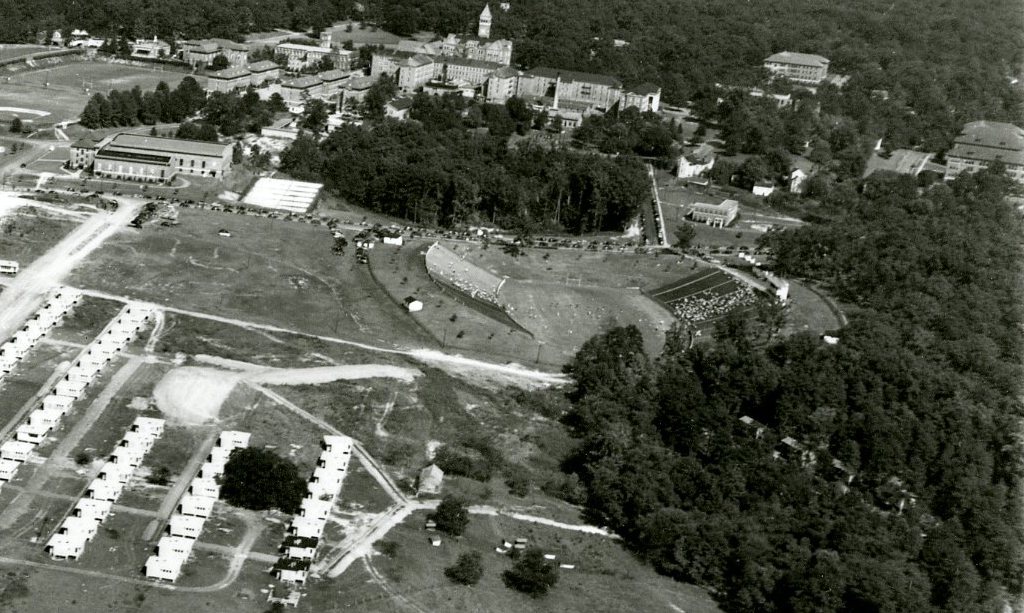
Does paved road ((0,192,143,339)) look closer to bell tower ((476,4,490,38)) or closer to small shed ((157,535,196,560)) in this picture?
small shed ((157,535,196,560))

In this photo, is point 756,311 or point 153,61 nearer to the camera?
point 756,311

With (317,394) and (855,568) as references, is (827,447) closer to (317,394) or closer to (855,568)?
(855,568)

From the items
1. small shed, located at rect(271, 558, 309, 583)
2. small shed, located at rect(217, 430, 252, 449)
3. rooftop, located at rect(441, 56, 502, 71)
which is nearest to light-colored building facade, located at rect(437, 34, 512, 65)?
rooftop, located at rect(441, 56, 502, 71)

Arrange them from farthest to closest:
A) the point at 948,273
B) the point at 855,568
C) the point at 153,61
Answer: the point at 153,61 < the point at 948,273 < the point at 855,568

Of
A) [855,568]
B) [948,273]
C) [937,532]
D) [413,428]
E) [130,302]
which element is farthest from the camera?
[948,273]

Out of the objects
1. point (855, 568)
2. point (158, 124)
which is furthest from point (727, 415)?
point (158, 124)

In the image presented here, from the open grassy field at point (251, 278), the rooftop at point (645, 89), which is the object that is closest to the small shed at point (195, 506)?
the open grassy field at point (251, 278)

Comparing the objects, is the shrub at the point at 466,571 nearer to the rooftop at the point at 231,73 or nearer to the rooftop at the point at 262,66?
the rooftop at the point at 231,73
